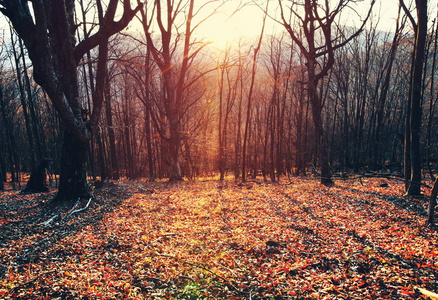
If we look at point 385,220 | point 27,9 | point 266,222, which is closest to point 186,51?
point 27,9

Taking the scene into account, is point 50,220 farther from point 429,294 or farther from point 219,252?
point 429,294

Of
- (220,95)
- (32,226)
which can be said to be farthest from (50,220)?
(220,95)

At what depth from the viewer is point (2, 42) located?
14.5 meters

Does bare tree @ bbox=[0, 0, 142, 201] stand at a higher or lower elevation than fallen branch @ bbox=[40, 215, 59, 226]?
higher

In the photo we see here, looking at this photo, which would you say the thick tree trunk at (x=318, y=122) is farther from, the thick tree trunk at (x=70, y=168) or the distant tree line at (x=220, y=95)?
the thick tree trunk at (x=70, y=168)

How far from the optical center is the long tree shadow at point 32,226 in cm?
396

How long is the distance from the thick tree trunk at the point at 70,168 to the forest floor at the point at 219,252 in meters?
0.61

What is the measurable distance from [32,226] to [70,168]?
6.49 feet

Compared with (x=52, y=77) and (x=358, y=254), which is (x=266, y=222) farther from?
(x=52, y=77)

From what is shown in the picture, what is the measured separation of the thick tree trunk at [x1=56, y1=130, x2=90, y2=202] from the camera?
22.4 feet

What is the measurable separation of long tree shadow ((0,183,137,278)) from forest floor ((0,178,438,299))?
0.08ft

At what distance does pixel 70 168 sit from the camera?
6871mm

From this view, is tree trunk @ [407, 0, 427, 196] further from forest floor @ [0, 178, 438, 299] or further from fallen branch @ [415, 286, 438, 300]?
fallen branch @ [415, 286, 438, 300]

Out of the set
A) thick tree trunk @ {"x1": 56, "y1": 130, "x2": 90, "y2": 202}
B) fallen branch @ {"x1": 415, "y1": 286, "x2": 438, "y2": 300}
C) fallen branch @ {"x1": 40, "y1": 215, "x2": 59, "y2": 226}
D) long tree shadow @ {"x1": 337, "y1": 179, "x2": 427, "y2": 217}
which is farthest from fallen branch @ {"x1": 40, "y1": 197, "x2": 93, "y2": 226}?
long tree shadow @ {"x1": 337, "y1": 179, "x2": 427, "y2": 217}
